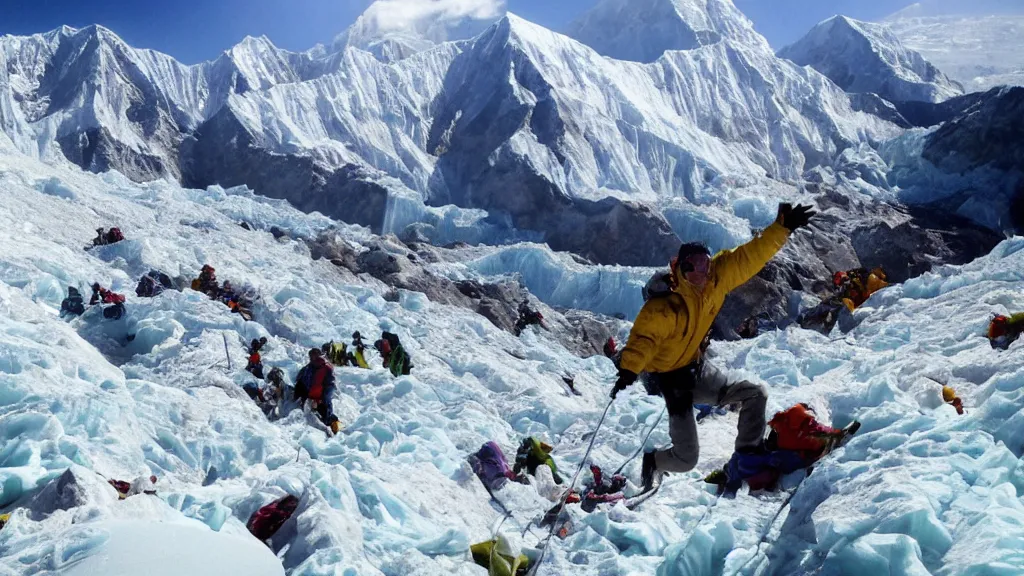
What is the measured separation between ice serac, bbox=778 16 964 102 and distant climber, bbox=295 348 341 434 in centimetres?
5896

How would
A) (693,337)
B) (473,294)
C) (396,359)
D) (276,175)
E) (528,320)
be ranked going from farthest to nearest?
(276,175), (473,294), (528,320), (396,359), (693,337)

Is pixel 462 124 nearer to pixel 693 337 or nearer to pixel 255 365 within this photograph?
pixel 255 365

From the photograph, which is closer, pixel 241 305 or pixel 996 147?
pixel 241 305

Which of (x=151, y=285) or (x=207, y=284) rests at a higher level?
(x=207, y=284)

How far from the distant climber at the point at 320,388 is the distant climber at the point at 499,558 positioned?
14.5ft

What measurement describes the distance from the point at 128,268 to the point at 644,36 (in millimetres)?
58430

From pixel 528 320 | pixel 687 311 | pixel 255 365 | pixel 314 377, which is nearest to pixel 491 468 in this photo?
pixel 687 311

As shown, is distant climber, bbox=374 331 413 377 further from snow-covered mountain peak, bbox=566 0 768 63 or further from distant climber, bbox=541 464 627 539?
snow-covered mountain peak, bbox=566 0 768 63

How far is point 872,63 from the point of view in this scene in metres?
58.7

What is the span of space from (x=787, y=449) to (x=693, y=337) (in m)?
1.02

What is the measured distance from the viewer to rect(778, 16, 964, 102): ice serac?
184 feet

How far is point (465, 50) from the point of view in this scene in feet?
186

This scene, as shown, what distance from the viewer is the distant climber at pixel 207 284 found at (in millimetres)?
13430

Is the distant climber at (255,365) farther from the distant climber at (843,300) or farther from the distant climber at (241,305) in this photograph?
the distant climber at (843,300)
